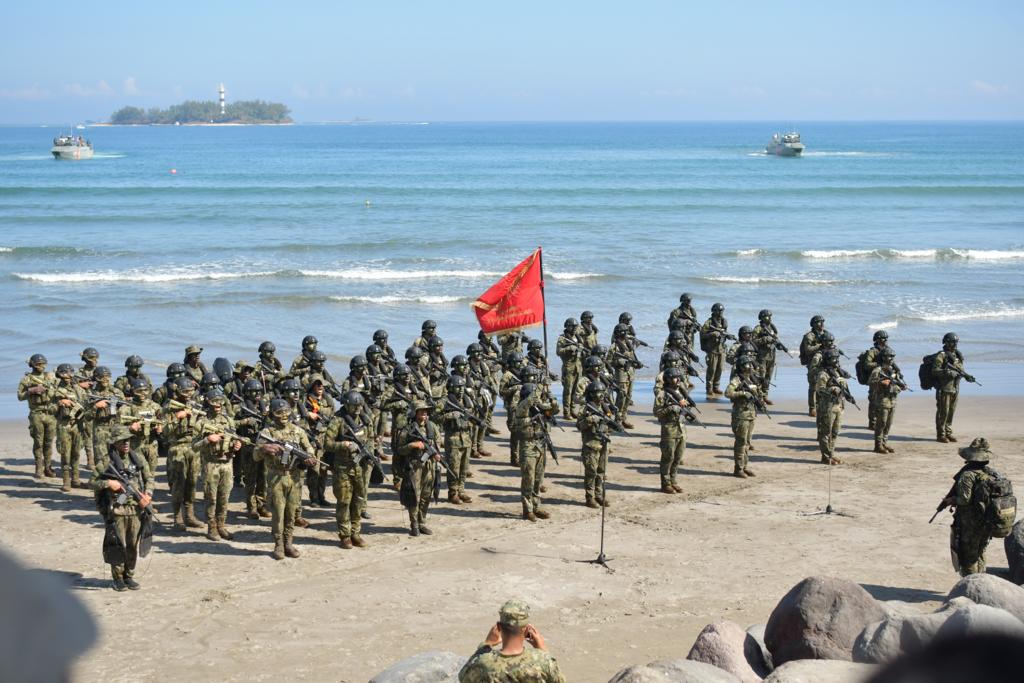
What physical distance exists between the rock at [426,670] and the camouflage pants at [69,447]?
8097 millimetres

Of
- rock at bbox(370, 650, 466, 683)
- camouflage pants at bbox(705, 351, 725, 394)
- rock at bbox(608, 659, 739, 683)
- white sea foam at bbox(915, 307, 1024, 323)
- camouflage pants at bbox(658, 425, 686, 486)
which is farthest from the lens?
white sea foam at bbox(915, 307, 1024, 323)

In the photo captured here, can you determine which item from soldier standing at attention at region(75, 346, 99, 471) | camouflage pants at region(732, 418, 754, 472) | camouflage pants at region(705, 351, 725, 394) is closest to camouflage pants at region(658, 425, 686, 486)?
camouflage pants at region(732, 418, 754, 472)

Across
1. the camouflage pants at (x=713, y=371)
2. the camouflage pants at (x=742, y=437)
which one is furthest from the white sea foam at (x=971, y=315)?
the camouflage pants at (x=742, y=437)

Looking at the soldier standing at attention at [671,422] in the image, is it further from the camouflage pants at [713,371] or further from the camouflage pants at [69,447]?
the camouflage pants at [69,447]

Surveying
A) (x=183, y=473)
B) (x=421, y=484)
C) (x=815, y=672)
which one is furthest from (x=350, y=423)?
(x=815, y=672)

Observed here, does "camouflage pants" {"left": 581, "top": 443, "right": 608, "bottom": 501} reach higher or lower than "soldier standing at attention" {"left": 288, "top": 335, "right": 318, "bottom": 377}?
lower

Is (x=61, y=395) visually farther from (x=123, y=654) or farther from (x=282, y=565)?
(x=123, y=654)

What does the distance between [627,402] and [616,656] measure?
9310 millimetres

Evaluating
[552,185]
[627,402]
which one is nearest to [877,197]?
[552,185]

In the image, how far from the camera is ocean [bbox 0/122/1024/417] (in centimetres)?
2706

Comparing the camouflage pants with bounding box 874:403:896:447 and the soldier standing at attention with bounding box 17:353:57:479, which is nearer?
the soldier standing at attention with bounding box 17:353:57:479

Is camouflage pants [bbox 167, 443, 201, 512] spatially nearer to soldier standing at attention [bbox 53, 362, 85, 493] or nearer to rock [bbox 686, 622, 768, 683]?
soldier standing at attention [bbox 53, 362, 85, 493]

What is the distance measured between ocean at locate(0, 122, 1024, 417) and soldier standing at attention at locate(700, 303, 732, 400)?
181 centimetres

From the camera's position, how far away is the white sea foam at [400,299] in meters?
31.5
